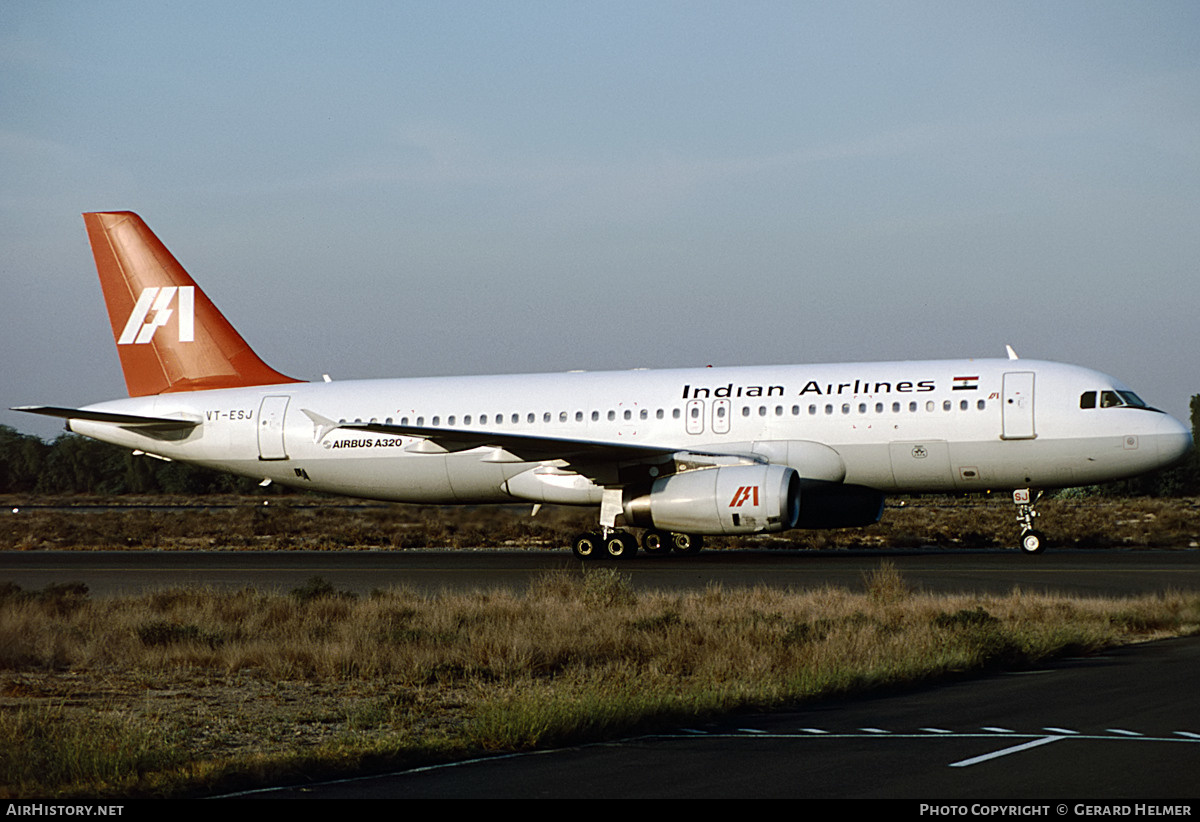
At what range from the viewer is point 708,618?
15.1 metres

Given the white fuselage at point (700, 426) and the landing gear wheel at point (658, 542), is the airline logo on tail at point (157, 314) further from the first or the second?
the landing gear wheel at point (658, 542)

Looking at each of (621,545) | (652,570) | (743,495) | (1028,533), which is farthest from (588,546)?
(1028,533)

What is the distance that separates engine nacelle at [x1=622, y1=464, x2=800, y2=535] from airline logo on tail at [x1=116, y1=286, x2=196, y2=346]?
12487mm

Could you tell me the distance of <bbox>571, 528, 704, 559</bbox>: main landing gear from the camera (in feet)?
88.5

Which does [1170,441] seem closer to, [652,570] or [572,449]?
[652,570]

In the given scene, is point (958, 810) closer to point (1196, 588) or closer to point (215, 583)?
point (1196, 588)

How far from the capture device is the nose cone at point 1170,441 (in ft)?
82.2

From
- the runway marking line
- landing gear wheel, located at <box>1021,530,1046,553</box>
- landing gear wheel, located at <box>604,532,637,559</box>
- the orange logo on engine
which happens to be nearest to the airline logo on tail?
landing gear wheel, located at <box>604,532,637,559</box>

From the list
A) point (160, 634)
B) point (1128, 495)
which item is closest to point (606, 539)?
point (160, 634)

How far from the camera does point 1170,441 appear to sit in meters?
25.0

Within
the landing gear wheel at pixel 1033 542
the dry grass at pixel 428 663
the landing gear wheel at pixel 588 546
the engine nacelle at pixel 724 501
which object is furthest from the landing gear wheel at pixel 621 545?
the dry grass at pixel 428 663

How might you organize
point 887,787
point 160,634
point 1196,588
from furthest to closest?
point 1196,588
point 160,634
point 887,787

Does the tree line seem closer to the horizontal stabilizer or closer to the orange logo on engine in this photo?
the horizontal stabilizer

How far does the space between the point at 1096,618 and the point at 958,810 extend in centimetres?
981
